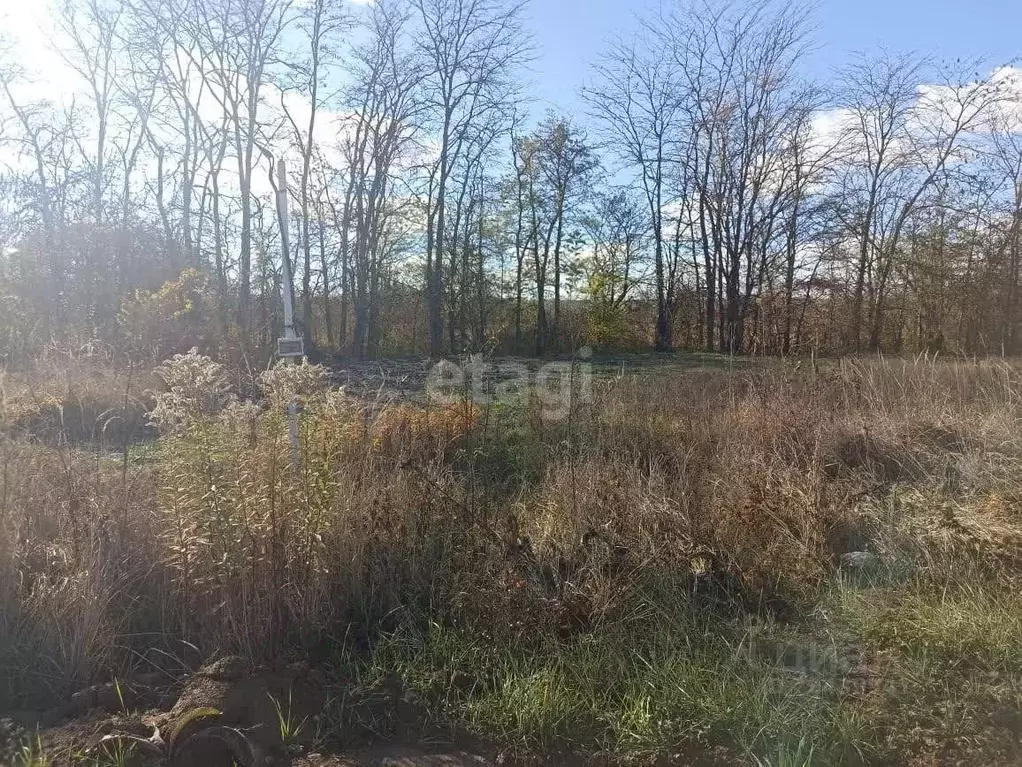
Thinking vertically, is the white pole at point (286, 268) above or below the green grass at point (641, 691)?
above

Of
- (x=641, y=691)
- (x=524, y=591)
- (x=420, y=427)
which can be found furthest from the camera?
(x=420, y=427)

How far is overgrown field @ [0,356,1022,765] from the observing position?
310 centimetres

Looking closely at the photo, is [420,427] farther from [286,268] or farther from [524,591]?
[524,591]

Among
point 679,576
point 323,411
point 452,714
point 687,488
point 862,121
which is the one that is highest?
point 862,121

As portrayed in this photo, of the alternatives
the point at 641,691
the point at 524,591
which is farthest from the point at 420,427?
the point at 641,691

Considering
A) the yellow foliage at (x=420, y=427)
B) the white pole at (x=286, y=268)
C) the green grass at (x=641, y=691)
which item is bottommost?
the green grass at (x=641, y=691)

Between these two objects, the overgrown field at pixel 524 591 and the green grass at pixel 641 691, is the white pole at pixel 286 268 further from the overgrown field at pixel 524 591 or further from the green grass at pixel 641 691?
the green grass at pixel 641 691

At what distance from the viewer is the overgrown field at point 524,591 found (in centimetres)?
310

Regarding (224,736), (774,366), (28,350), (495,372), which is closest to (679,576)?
(224,736)

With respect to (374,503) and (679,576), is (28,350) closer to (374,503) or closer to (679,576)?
(374,503)

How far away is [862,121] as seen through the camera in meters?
21.8

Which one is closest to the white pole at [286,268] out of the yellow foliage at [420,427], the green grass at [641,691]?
the green grass at [641,691]

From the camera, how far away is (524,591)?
383 cm

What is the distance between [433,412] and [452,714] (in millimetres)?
3641
